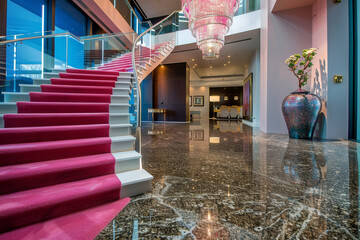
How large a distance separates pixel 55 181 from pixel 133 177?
584 millimetres

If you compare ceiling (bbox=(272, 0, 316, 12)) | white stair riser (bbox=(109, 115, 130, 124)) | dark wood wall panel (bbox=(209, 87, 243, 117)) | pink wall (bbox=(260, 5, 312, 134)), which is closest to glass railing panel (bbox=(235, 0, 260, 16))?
pink wall (bbox=(260, 5, 312, 134))

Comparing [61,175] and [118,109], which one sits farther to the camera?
[118,109]

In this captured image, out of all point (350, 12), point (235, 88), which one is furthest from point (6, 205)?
point (235, 88)

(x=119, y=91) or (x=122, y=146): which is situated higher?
(x=119, y=91)

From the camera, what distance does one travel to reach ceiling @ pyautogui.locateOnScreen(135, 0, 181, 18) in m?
9.87

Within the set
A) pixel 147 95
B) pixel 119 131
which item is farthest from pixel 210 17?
pixel 147 95

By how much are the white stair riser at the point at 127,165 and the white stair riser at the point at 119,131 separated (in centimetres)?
60

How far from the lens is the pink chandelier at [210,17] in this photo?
11.8 feet

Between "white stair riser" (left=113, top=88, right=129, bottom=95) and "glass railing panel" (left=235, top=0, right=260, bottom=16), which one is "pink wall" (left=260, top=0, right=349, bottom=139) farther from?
"white stair riser" (left=113, top=88, right=129, bottom=95)

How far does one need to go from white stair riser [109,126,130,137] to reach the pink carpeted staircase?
12mm

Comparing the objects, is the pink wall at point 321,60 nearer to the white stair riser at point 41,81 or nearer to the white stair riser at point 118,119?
the white stair riser at point 118,119

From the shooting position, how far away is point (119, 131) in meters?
2.03

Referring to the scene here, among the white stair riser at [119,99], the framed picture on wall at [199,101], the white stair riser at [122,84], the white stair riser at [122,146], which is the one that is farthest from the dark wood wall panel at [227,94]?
the white stair riser at [122,146]

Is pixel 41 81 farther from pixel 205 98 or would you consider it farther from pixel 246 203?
pixel 205 98
